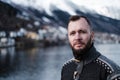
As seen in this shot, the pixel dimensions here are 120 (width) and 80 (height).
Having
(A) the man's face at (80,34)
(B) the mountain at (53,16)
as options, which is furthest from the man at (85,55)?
(B) the mountain at (53,16)

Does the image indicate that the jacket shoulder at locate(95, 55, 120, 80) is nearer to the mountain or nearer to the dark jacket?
the dark jacket

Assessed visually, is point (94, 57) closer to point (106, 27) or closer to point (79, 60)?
point (79, 60)

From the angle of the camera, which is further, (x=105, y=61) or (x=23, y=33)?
(x=23, y=33)

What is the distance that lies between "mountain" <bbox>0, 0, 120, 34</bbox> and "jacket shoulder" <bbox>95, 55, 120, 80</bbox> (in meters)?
5.23

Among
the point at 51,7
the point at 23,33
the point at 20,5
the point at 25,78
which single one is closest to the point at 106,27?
the point at 25,78

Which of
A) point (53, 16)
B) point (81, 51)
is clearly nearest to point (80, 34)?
point (81, 51)

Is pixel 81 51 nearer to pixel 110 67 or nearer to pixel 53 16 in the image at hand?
pixel 110 67

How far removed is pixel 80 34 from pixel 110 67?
9 cm

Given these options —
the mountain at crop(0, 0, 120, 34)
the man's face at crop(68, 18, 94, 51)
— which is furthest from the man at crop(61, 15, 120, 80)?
the mountain at crop(0, 0, 120, 34)

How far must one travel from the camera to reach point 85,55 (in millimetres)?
953

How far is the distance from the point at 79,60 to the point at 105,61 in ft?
0.17

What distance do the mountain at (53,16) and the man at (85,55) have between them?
5.23 meters

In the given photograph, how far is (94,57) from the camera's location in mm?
964

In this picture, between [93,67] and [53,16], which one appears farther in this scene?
[53,16]
